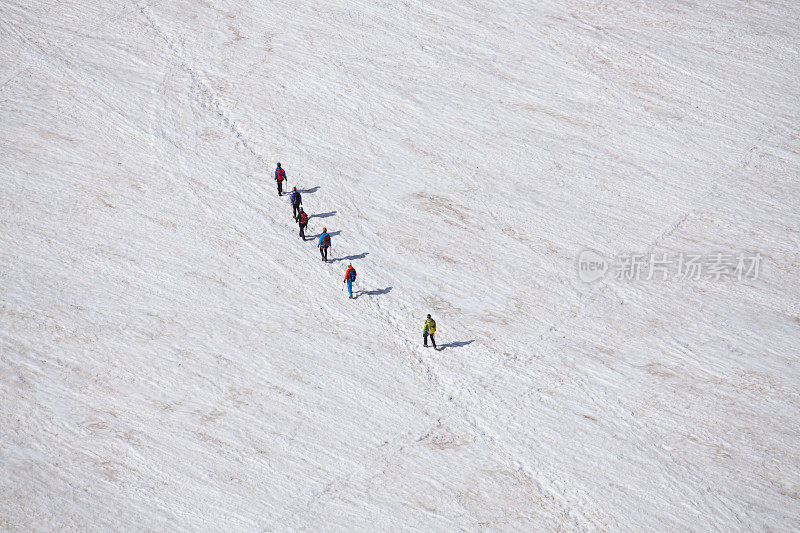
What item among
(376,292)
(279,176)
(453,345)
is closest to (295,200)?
(279,176)

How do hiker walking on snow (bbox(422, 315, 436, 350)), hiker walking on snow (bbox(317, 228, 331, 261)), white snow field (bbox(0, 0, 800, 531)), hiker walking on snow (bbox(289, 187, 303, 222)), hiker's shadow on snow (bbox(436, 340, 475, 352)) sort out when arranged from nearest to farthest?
white snow field (bbox(0, 0, 800, 531)) < hiker walking on snow (bbox(422, 315, 436, 350)) < hiker's shadow on snow (bbox(436, 340, 475, 352)) < hiker walking on snow (bbox(317, 228, 331, 261)) < hiker walking on snow (bbox(289, 187, 303, 222))

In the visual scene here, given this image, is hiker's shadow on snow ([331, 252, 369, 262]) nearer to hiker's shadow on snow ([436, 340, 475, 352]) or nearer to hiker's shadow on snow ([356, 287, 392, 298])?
hiker's shadow on snow ([356, 287, 392, 298])

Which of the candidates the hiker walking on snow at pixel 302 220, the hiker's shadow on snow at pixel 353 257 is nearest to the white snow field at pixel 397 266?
the hiker's shadow on snow at pixel 353 257

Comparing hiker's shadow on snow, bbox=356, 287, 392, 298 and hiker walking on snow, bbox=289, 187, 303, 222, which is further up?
hiker walking on snow, bbox=289, 187, 303, 222

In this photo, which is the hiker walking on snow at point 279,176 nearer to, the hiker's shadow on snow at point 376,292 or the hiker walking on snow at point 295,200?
the hiker walking on snow at point 295,200

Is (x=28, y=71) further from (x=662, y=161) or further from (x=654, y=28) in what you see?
(x=654, y=28)

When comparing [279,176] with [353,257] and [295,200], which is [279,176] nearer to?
[295,200]

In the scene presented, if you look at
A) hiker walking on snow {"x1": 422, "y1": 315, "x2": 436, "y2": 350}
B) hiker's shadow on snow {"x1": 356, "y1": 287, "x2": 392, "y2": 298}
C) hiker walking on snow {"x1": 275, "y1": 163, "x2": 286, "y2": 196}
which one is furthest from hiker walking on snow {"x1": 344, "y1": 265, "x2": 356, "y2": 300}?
hiker walking on snow {"x1": 275, "y1": 163, "x2": 286, "y2": 196}

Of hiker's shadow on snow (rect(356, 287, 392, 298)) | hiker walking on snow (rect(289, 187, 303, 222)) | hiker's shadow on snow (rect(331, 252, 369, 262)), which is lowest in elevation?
hiker's shadow on snow (rect(356, 287, 392, 298))

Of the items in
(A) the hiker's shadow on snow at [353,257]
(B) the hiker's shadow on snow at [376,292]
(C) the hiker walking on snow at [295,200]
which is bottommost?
(B) the hiker's shadow on snow at [376,292]
